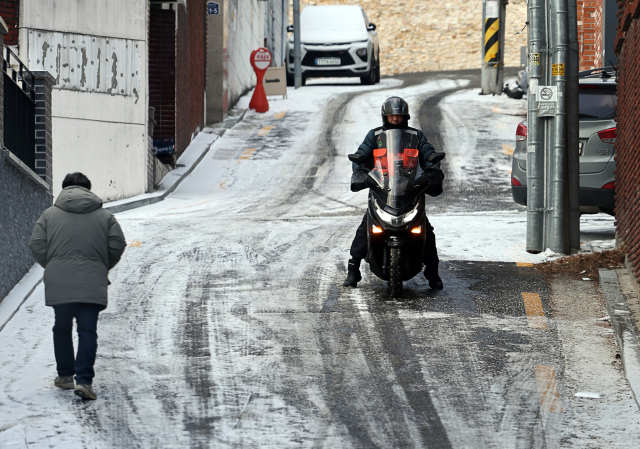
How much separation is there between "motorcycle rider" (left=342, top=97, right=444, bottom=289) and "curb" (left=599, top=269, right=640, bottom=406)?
5.00 feet

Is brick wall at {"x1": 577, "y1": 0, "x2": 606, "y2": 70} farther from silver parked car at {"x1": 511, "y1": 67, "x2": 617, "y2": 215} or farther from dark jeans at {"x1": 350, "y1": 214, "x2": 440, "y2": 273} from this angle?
dark jeans at {"x1": 350, "y1": 214, "x2": 440, "y2": 273}

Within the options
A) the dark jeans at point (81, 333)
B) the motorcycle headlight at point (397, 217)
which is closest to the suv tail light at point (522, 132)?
the motorcycle headlight at point (397, 217)

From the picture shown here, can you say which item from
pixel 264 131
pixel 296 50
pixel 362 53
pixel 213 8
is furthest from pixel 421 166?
pixel 296 50

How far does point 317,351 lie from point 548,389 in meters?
1.70

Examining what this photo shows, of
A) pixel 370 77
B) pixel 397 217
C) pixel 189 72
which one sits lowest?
pixel 397 217

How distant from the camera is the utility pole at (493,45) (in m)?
26.0

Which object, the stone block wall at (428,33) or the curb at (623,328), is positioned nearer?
the curb at (623,328)

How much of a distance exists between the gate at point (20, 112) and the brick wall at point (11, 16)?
179 inches

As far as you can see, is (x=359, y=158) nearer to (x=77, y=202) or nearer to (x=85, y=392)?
(x=77, y=202)

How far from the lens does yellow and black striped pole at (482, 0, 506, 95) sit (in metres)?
26.0

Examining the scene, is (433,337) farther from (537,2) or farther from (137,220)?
(137,220)

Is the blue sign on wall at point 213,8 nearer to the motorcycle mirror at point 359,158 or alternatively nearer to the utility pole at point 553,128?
the utility pole at point 553,128

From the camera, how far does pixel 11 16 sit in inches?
600

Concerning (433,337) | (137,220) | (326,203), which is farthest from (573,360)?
(326,203)
